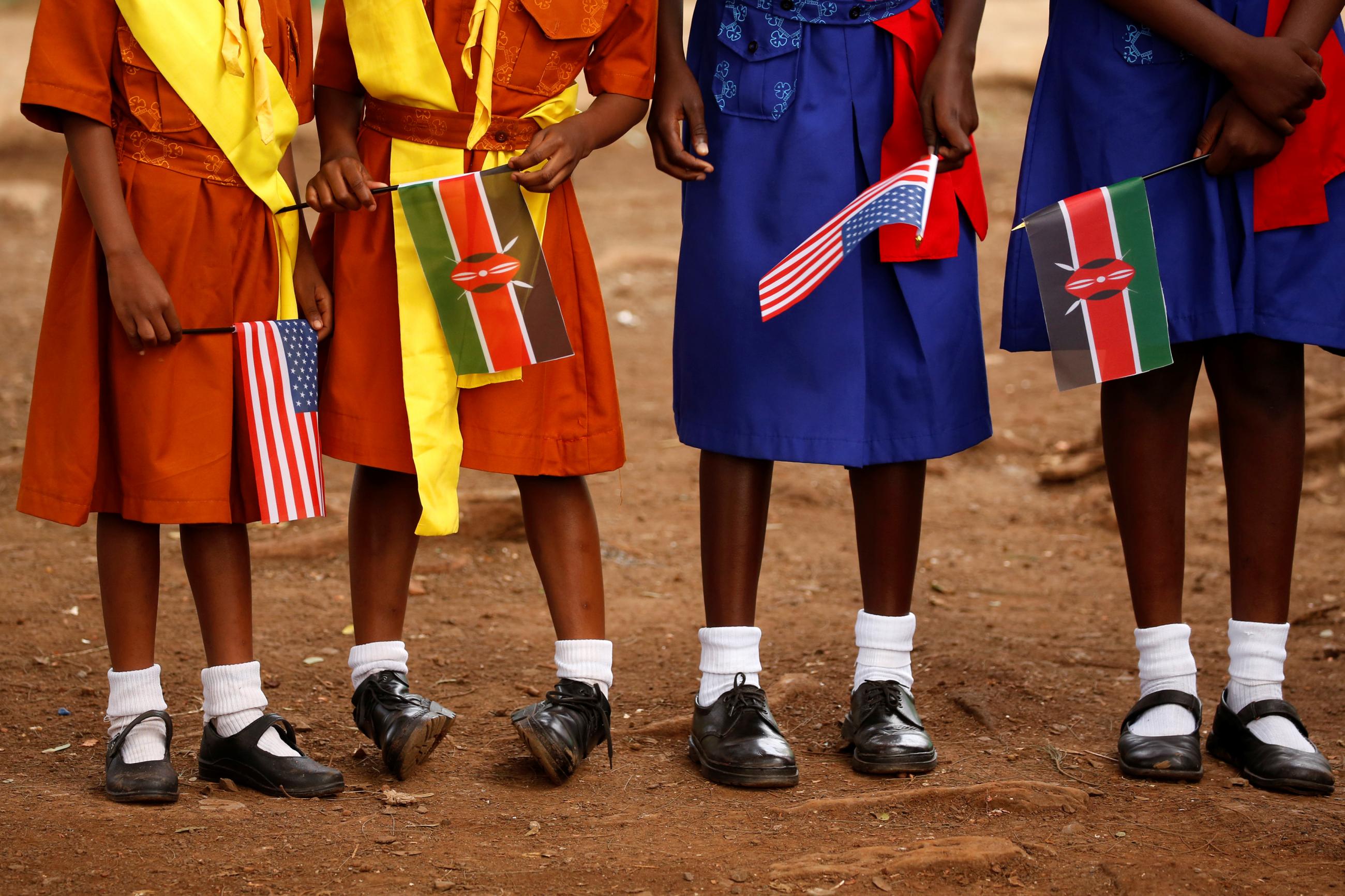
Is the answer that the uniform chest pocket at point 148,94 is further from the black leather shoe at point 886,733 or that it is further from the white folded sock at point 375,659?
the black leather shoe at point 886,733

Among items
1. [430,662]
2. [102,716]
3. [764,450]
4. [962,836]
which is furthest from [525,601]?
[962,836]

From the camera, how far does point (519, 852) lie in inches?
78.1

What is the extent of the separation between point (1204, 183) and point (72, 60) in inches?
76.8

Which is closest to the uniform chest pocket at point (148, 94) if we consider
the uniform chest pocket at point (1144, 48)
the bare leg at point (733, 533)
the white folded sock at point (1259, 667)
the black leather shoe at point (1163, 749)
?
the bare leg at point (733, 533)

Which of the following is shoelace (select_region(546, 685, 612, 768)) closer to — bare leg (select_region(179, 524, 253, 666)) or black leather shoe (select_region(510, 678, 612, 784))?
black leather shoe (select_region(510, 678, 612, 784))

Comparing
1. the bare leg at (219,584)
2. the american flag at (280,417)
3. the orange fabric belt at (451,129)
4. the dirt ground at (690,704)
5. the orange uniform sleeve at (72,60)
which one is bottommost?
the dirt ground at (690,704)

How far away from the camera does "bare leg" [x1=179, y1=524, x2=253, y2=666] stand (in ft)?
7.39

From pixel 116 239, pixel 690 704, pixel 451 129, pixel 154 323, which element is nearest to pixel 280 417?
pixel 154 323

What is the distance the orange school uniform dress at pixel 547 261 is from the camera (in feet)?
7.52

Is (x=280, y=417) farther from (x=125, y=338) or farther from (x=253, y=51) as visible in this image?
(x=253, y=51)

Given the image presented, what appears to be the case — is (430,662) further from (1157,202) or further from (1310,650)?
(1310,650)

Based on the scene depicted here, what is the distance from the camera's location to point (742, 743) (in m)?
2.32

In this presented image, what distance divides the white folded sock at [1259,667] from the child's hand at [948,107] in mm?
1026

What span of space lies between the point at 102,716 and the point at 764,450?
1504mm
